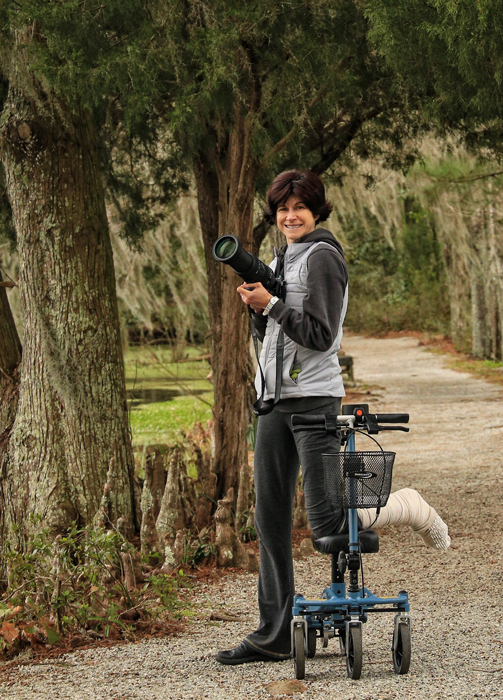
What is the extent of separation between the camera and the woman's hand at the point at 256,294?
2.96 meters

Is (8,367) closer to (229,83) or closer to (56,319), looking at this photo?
(56,319)

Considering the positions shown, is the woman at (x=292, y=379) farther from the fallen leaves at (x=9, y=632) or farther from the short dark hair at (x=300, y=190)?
the fallen leaves at (x=9, y=632)

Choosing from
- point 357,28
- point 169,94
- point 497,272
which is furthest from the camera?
point 497,272

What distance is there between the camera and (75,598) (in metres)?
3.97

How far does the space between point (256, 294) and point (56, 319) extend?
8.08ft

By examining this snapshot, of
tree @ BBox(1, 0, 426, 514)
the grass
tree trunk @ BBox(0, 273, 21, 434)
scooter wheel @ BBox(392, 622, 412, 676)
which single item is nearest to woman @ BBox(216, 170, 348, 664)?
scooter wheel @ BBox(392, 622, 412, 676)

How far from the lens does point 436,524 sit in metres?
3.26

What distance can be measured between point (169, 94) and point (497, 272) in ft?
40.8

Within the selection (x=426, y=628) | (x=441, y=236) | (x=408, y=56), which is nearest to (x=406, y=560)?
(x=426, y=628)

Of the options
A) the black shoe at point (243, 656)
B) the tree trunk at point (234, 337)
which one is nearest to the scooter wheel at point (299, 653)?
the black shoe at point (243, 656)

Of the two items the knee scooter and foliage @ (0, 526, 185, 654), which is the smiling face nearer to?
the knee scooter

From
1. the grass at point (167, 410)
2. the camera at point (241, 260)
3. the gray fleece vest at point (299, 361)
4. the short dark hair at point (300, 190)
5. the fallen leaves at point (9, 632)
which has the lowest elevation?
the grass at point (167, 410)

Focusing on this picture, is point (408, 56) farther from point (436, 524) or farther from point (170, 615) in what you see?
point (170, 615)

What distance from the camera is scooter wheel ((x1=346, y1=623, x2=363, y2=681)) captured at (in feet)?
9.62
